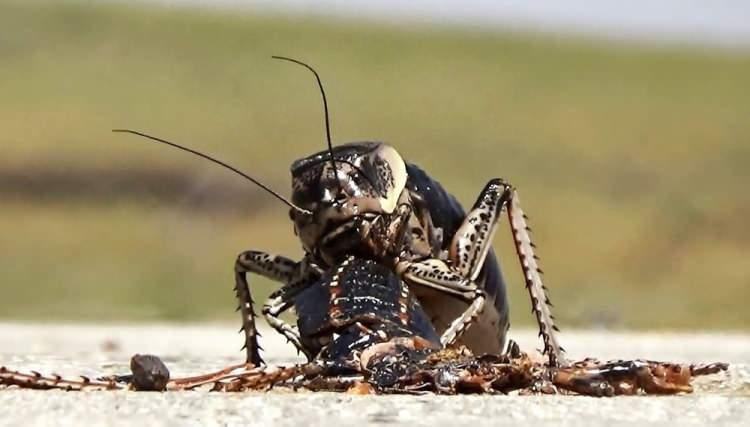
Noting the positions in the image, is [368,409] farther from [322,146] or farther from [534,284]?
[322,146]

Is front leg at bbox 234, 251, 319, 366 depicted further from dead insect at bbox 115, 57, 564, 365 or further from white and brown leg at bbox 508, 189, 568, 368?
white and brown leg at bbox 508, 189, 568, 368

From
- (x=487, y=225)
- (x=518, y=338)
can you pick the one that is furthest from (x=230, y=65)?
(x=487, y=225)

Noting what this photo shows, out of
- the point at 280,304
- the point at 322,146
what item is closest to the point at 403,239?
the point at 280,304

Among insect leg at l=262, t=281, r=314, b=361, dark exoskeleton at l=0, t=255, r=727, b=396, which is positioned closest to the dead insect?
insect leg at l=262, t=281, r=314, b=361

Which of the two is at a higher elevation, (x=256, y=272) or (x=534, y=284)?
(x=256, y=272)

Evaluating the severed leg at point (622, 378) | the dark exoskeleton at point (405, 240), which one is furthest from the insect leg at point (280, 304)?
the severed leg at point (622, 378)

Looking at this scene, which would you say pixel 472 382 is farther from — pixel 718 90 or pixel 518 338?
pixel 718 90
